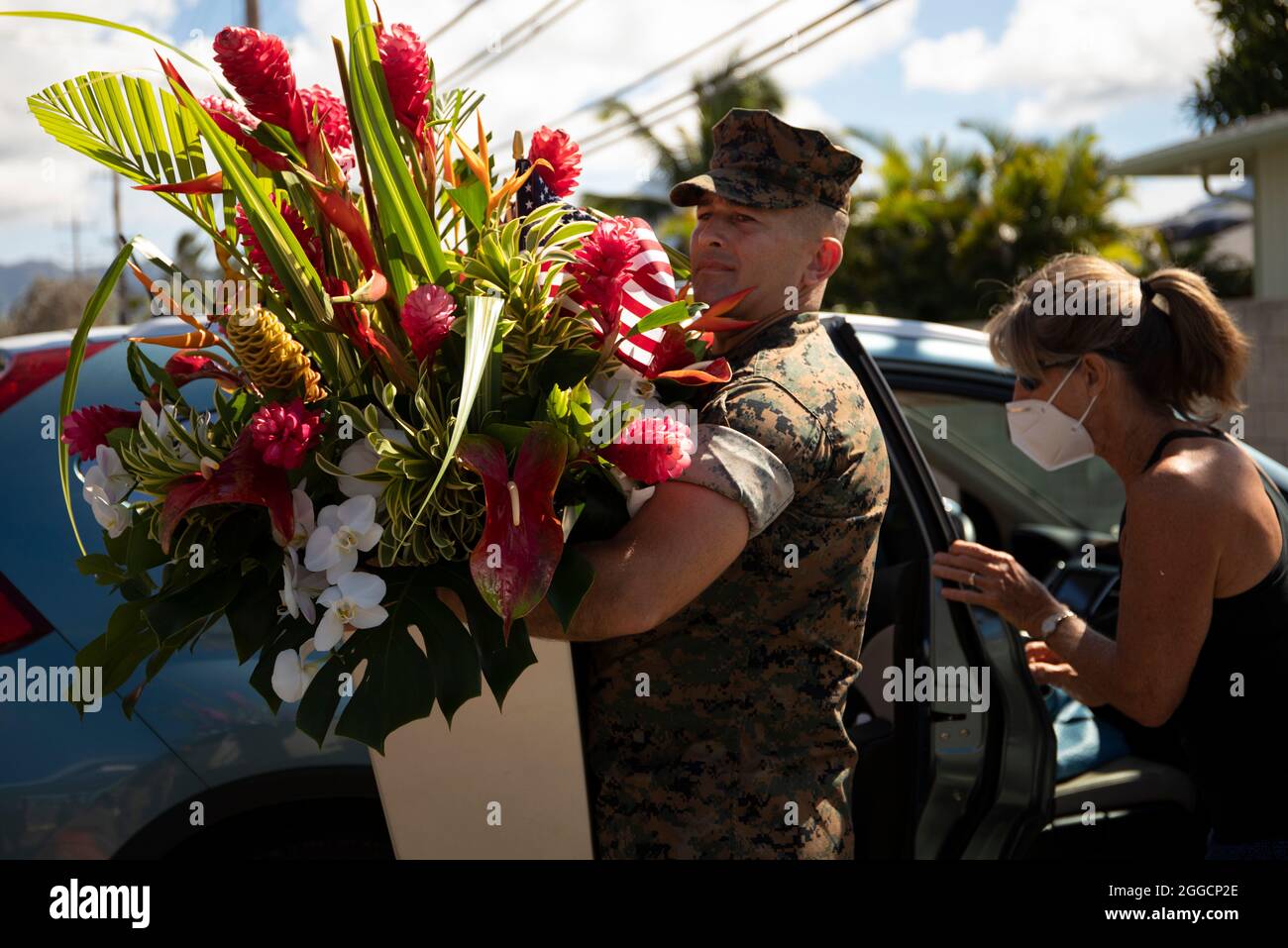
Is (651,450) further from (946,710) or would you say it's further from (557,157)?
(946,710)

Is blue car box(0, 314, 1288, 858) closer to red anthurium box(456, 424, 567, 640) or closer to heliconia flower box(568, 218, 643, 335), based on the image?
red anthurium box(456, 424, 567, 640)

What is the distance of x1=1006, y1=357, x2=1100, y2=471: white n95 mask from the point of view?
2479 mm

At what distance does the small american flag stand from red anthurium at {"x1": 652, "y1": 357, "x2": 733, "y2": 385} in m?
0.05

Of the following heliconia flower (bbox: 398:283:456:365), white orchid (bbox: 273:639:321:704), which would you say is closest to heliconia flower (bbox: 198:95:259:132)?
heliconia flower (bbox: 398:283:456:365)

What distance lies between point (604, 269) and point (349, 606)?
57cm

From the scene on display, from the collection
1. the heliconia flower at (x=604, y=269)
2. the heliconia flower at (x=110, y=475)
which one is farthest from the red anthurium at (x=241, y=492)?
the heliconia flower at (x=604, y=269)

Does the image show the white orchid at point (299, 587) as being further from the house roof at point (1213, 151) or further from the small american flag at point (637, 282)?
the house roof at point (1213, 151)

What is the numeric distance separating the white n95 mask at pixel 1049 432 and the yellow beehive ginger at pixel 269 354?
1521mm

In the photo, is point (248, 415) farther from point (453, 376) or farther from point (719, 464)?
point (719, 464)

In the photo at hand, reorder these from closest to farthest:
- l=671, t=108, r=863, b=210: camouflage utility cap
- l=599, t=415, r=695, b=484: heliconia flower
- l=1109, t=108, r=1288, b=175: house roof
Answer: l=599, t=415, r=695, b=484: heliconia flower → l=671, t=108, r=863, b=210: camouflage utility cap → l=1109, t=108, r=1288, b=175: house roof

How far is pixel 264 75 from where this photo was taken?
158 cm

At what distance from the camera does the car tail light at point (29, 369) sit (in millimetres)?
2457

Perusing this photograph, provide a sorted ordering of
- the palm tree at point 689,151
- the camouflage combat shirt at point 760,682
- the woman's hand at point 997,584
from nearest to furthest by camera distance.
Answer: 1. the camouflage combat shirt at point 760,682
2. the woman's hand at point 997,584
3. the palm tree at point 689,151
